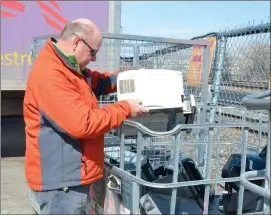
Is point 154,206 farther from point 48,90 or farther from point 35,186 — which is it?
point 48,90

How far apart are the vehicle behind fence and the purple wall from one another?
1.51 m

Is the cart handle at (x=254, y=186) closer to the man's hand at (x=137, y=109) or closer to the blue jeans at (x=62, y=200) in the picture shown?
the man's hand at (x=137, y=109)

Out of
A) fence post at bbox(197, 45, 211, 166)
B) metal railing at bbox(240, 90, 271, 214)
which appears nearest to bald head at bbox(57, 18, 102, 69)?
metal railing at bbox(240, 90, 271, 214)

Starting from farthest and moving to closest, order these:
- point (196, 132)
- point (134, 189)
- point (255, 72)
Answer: point (255, 72) → point (196, 132) → point (134, 189)

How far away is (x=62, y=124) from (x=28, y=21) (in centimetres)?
446

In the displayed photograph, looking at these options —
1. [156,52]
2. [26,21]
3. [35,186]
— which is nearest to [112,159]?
[35,186]

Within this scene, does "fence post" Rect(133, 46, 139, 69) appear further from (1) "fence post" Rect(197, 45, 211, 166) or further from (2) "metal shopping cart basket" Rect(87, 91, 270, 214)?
(2) "metal shopping cart basket" Rect(87, 91, 270, 214)

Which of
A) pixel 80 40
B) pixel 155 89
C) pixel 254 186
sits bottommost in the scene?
pixel 254 186

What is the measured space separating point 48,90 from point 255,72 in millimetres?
2727

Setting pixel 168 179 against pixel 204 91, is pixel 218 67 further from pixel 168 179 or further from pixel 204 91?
pixel 168 179

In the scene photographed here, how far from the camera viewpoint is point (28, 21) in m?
6.31

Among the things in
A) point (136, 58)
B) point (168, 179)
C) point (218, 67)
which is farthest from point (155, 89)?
A: point (218, 67)

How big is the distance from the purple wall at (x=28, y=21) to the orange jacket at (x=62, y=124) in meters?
3.89

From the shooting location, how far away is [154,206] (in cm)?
255
